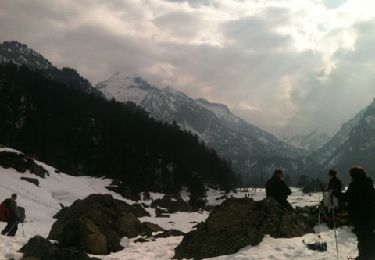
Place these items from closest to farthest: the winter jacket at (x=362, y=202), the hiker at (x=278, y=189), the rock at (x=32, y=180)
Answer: the winter jacket at (x=362, y=202), the hiker at (x=278, y=189), the rock at (x=32, y=180)

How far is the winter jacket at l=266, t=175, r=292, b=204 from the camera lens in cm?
1898

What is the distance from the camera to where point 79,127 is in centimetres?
16500

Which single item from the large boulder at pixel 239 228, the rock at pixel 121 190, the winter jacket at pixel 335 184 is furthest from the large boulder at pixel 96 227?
the rock at pixel 121 190

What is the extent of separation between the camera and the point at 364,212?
11.9 metres

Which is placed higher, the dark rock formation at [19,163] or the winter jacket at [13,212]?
the dark rock formation at [19,163]

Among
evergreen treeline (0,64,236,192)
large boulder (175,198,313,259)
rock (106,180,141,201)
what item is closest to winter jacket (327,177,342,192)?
large boulder (175,198,313,259)

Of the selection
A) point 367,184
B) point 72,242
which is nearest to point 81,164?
point 72,242

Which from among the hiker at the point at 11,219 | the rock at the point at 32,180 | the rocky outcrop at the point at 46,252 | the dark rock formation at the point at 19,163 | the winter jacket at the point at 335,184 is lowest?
the rocky outcrop at the point at 46,252

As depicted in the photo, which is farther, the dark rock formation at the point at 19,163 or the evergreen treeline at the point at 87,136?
the evergreen treeline at the point at 87,136

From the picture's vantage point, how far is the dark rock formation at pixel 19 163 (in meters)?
61.5

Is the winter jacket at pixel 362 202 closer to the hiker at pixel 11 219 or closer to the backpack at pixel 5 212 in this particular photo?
the hiker at pixel 11 219

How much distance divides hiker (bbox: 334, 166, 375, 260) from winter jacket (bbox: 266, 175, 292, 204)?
6.71m

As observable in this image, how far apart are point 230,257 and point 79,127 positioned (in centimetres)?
15472

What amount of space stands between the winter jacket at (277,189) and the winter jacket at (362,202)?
6659 millimetres
